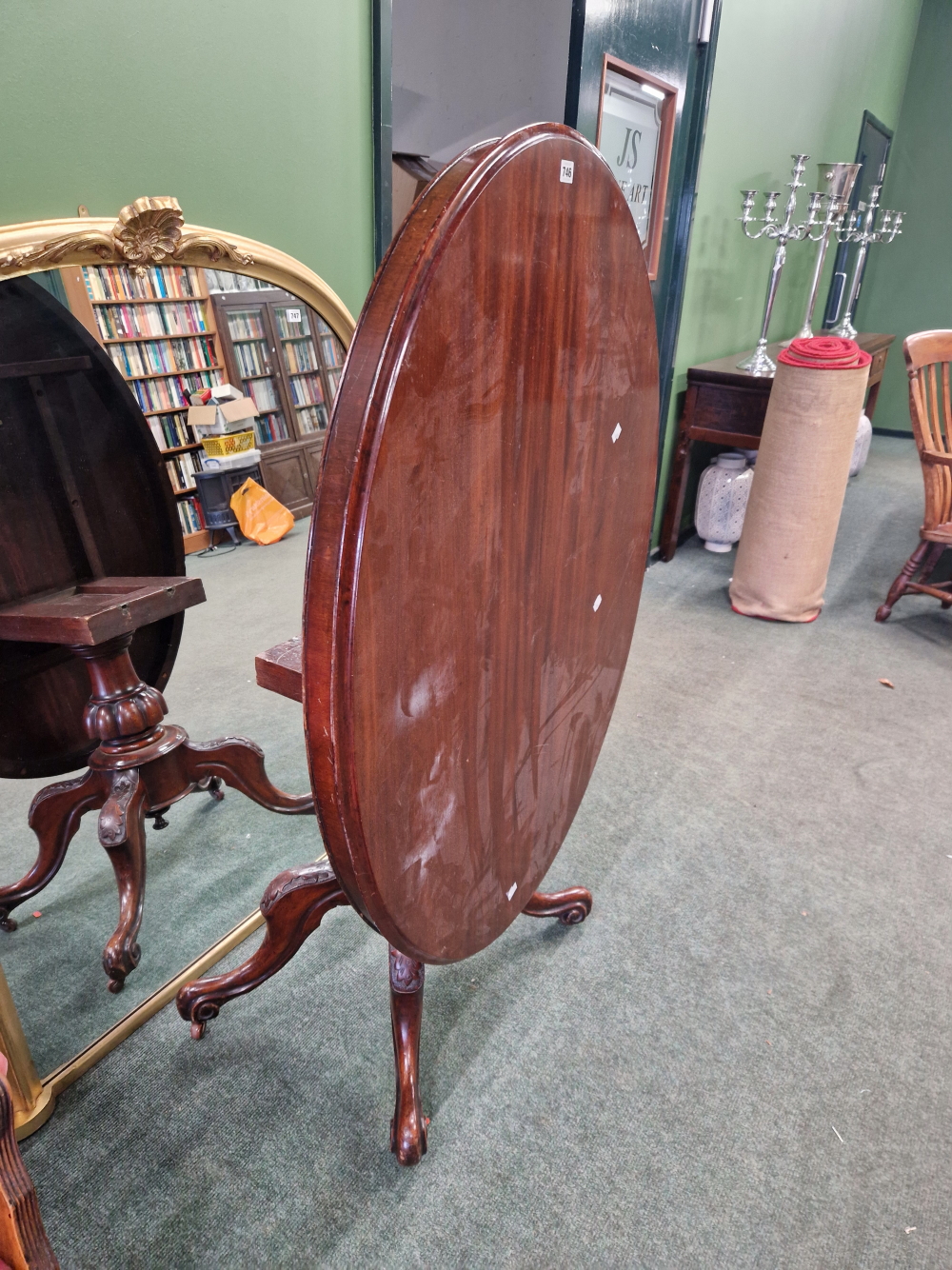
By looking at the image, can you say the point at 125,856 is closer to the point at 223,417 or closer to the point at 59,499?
the point at 59,499

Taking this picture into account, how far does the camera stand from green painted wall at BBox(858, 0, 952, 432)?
5.81 m

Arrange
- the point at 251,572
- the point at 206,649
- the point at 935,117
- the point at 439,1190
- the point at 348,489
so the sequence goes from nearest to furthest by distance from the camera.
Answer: the point at 348,489 < the point at 439,1190 < the point at 251,572 < the point at 206,649 < the point at 935,117

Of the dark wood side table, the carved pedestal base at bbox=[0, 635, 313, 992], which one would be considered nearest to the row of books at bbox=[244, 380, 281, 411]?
the carved pedestal base at bbox=[0, 635, 313, 992]

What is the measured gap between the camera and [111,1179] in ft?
3.67

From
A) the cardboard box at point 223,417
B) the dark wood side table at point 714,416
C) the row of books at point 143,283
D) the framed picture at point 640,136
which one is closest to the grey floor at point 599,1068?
the cardboard box at point 223,417

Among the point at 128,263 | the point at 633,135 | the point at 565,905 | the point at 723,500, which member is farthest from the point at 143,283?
the point at 723,500

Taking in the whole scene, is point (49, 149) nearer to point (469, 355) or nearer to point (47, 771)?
point (469, 355)

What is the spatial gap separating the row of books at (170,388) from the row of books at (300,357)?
0.13 metres

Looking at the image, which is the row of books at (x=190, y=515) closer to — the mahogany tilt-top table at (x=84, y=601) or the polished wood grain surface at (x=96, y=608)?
the mahogany tilt-top table at (x=84, y=601)

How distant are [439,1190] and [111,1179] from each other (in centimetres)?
49

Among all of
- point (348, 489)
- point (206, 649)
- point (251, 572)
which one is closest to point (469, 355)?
point (348, 489)

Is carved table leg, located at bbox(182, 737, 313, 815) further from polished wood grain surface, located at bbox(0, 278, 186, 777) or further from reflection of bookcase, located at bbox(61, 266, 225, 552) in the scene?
reflection of bookcase, located at bbox(61, 266, 225, 552)

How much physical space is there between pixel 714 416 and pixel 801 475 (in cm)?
76

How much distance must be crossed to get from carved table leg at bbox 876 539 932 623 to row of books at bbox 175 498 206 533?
2.70 meters
